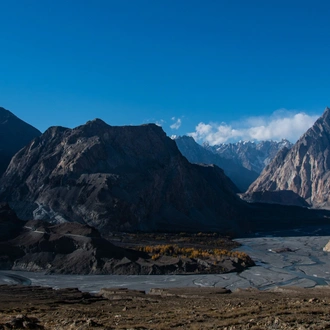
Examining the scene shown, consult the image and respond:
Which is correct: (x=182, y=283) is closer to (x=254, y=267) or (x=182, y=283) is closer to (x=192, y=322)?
(x=254, y=267)

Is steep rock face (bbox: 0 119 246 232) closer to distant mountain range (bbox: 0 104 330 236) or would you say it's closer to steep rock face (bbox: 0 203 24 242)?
distant mountain range (bbox: 0 104 330 236)

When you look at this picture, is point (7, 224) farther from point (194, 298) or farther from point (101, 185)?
point (194, 298)

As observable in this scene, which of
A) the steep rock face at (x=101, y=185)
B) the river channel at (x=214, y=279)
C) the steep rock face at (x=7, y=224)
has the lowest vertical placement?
the river channel at (x=214, y=279)

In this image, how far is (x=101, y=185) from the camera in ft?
507

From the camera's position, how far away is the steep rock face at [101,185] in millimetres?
149750

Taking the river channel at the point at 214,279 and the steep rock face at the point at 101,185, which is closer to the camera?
the river channel at the point at 214,279

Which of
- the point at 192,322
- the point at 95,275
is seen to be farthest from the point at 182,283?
the point at 192,322

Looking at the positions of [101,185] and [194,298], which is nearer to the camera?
[194,298]

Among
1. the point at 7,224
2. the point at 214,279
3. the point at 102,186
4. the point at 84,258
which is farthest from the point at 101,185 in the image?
the point at 214,279

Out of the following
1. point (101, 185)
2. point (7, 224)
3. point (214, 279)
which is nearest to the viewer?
point (214, 279)

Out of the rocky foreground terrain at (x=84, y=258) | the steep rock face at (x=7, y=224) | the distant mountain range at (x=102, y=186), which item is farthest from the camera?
the distant mountain range at (x=102, y=186)

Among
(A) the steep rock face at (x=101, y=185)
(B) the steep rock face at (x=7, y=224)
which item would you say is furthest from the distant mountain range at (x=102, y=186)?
(B) the steep rock face at (x=7, y=224)

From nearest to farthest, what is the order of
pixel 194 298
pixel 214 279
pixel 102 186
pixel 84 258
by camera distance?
pixel 194 298, pixel 214 279, pixel 84 258, pixel 102 186

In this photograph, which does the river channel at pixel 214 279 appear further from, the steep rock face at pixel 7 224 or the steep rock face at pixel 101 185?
the steep rock face at pixel 101 185
